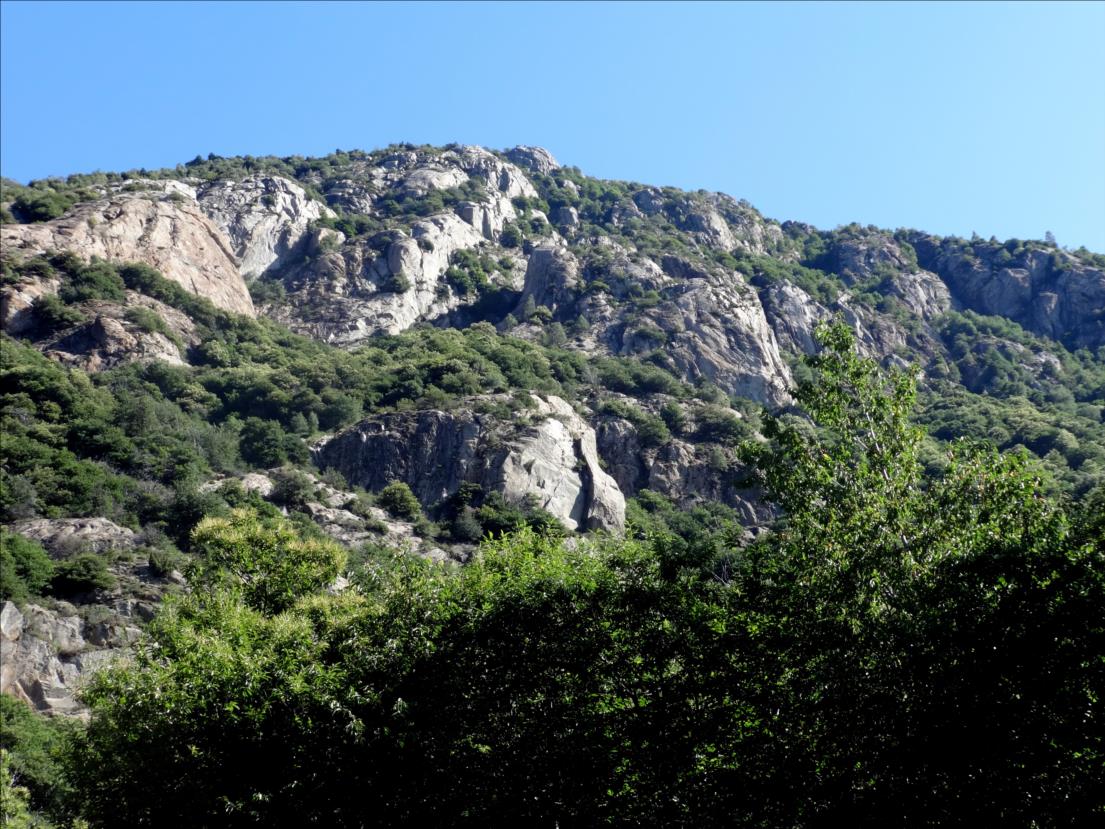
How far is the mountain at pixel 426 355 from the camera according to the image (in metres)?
54.8

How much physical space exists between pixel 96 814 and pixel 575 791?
12.0 meters

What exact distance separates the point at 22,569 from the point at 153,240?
2162 inches

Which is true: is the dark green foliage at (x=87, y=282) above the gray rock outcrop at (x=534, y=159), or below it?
below

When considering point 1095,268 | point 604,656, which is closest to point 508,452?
point 604,656

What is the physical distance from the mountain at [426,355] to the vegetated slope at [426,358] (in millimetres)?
275

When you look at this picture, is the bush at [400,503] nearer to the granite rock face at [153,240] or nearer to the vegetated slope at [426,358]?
the vegetated slope at [426,358]

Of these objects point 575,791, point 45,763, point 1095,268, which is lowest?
point 45,763

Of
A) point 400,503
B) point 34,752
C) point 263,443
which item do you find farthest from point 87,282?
point 34,752

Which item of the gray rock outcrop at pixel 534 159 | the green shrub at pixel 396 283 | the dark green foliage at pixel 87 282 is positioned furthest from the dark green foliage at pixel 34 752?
the gray rock outcrop at pixel 534 159

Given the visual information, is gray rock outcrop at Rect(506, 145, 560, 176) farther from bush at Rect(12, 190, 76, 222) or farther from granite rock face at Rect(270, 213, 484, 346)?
bush at Rect(12, 190, 76, 222)

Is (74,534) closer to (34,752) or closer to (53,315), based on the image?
(34,752)

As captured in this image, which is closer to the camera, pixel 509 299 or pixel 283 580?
pixel 283 580

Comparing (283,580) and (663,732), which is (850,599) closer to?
(663,732)

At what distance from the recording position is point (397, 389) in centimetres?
7844
